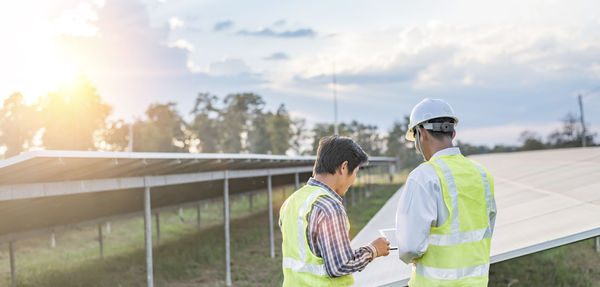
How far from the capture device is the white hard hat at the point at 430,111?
7.64ft

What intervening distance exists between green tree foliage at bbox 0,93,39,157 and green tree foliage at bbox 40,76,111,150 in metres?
1.16

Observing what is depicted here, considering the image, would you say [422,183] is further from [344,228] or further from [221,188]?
[221,188]

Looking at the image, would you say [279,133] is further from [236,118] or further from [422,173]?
[422,173]

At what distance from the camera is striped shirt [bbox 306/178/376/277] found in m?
2.00

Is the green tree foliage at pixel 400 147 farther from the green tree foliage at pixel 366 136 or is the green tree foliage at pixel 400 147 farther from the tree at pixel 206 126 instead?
the tree at pixel 206 126

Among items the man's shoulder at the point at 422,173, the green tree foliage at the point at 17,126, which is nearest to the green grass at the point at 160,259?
the man's shoulder at the point at 422,173

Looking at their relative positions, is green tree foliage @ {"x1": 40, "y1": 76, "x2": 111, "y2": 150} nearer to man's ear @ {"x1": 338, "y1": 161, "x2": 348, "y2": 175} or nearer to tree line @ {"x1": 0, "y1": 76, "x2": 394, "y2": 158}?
tree line @ {"x1": 0, "y1": 76, "x2": 394, "y2": 158}

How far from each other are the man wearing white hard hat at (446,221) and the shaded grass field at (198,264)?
7570 millimetres

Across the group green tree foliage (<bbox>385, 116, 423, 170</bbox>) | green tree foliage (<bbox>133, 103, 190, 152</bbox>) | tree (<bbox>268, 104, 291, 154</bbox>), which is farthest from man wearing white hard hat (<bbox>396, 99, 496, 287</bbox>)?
green tree foliage (<bbox>385, 116, 423, 170</bbox>)

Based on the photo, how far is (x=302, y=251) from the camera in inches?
82.2

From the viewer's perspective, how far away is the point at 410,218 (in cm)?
210

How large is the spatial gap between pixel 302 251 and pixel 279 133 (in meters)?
46.1

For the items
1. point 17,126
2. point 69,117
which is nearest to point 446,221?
point 69,117

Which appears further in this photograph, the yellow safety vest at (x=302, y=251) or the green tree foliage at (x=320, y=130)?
the green tree foliage at (x=320, y=130)
